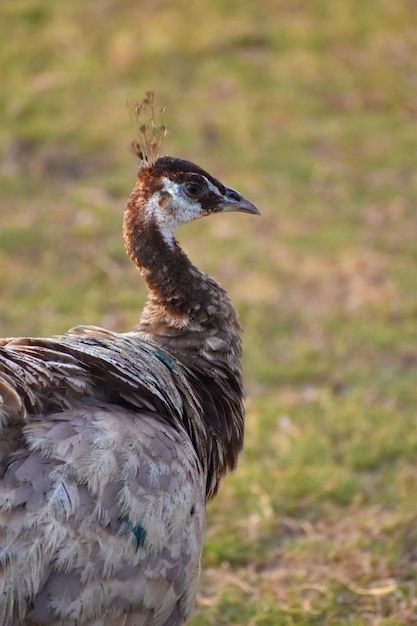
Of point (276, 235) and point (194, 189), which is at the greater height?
point (276, 235)

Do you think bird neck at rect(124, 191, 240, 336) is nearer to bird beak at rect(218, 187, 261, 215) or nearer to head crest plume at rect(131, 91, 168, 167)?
head crest plume at rect(131, 91, 168, 167)

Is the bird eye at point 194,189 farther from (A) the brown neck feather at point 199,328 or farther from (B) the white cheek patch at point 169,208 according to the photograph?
(A) the brown neck feather at point 199,328

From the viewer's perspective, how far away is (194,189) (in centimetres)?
409

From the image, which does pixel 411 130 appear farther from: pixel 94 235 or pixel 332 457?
pixel 332 457

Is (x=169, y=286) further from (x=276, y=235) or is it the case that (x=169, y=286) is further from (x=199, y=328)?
(x=276, y=235)

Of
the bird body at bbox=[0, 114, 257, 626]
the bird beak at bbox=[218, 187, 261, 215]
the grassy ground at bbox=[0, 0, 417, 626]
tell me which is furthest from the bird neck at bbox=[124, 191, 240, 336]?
the grassy ground at bbox=[0, 0, 417, 626]

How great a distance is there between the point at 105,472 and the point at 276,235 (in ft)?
16.2

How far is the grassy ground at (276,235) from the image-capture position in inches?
185

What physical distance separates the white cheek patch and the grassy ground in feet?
5.17

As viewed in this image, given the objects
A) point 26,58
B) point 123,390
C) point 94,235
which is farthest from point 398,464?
point 26,58

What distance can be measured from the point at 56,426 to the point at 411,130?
22.6ft

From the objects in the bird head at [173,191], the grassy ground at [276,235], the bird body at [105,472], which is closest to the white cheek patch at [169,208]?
the bird head at [173,191]

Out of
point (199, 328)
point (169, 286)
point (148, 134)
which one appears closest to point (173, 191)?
point (148, 134)

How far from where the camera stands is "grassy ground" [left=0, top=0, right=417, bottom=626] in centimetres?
471
